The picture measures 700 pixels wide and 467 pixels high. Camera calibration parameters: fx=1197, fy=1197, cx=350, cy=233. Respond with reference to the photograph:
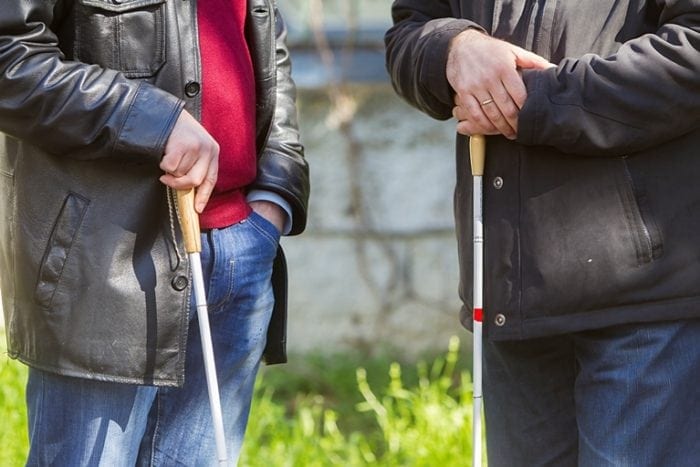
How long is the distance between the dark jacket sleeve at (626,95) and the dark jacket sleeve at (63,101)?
0.73m

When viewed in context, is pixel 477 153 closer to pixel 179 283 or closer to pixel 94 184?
pixel 179 283

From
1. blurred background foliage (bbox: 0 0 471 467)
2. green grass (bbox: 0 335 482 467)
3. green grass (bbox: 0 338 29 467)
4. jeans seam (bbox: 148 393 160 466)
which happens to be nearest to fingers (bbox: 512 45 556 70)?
jeans seam (bbox: 148 393 160 466)

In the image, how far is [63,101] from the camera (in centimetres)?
223

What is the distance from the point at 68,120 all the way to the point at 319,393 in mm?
2913

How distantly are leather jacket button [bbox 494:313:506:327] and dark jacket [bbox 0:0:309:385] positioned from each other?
2.08 ft

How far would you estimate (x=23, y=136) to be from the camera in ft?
7.44

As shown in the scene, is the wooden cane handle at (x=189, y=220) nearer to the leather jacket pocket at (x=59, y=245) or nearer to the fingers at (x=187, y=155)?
the fingers at (x=187, y=155)

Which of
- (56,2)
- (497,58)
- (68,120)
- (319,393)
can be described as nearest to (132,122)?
(68,120)

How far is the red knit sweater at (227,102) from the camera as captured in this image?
2.49m

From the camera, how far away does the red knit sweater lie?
2490mm

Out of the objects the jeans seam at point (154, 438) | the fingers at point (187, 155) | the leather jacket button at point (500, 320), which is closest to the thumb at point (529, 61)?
the leather jacket button at point (500, 320)

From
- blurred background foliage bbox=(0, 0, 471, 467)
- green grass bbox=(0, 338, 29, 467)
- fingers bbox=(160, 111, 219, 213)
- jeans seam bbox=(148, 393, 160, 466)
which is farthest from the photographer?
blurred background foliage bbox=(0, 0, 471, 467)

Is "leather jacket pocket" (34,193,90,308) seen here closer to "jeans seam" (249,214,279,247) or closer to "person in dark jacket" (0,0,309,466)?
"person in dark jacket" (0,0,309,466)

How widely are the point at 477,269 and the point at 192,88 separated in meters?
0.68
